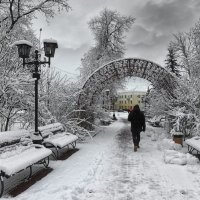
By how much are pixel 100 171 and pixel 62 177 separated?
3.69 ft

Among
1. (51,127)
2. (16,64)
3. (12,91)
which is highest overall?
(16,64)

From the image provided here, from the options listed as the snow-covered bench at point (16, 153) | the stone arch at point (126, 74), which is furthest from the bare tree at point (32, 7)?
the snow-covered bench at point (16, 153)

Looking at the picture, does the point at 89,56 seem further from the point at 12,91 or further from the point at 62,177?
the point at 62,177

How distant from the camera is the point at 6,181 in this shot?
7215 mm

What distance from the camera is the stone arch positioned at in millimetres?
17828

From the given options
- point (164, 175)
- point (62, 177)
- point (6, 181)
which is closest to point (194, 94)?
point (164, 175)

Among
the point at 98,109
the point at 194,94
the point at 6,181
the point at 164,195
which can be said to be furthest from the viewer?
the point at 98,109

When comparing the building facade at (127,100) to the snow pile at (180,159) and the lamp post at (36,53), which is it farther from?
the snow pile at (180,159)

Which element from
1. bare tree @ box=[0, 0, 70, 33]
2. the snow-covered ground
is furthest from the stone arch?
the snow-covered ground

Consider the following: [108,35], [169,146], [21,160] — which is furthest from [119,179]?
[108,35]

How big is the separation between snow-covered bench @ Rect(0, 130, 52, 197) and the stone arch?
28.3 ft

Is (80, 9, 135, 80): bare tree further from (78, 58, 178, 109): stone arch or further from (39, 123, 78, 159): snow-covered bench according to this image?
(39, 123, 78, 159): snow-covered bench

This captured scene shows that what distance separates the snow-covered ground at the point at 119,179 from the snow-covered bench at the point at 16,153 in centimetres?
48

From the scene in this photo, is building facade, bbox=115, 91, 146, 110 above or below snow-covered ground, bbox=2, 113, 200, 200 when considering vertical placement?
above
